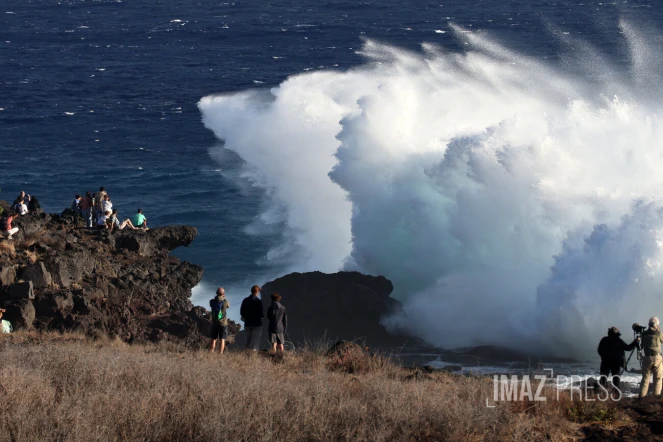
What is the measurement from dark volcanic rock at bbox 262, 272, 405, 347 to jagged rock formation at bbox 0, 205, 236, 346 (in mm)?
4055

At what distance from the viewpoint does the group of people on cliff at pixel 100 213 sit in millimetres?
28625

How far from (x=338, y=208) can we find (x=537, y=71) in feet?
54.9

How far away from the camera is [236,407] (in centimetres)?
1209

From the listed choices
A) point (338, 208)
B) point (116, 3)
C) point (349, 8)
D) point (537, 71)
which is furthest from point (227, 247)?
point (116, 3)

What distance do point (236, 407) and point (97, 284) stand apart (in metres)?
13.1

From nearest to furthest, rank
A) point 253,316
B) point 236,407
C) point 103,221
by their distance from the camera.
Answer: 1. point 236,407
2. point 253,316
3. point 103,221

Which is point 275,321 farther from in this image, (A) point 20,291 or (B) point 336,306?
(B) point 336,306

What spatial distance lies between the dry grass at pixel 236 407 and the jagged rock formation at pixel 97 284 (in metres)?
Answer: 7.28

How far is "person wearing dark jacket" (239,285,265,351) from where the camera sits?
18.1 metres

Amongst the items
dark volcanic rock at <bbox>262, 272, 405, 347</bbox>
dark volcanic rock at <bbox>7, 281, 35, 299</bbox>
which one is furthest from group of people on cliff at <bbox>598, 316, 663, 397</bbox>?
dark volcanic rock at <bbox>7, 281, 35, 299</bbox>

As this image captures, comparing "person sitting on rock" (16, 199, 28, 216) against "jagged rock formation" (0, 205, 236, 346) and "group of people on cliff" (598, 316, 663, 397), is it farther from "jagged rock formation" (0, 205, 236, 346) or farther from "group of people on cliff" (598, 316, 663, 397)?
"group of people on cliff" (598, 316, 663, 397)

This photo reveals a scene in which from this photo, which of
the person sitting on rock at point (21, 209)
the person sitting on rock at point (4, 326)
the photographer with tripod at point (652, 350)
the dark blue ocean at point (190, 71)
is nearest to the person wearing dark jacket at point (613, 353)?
the photographer with tripod at point (652, 350)

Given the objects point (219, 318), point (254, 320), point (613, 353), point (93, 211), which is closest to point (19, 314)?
point (219, 318)

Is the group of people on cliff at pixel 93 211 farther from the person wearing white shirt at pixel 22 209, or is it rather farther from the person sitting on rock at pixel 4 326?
the person sitting on rock at pixel 4 326
